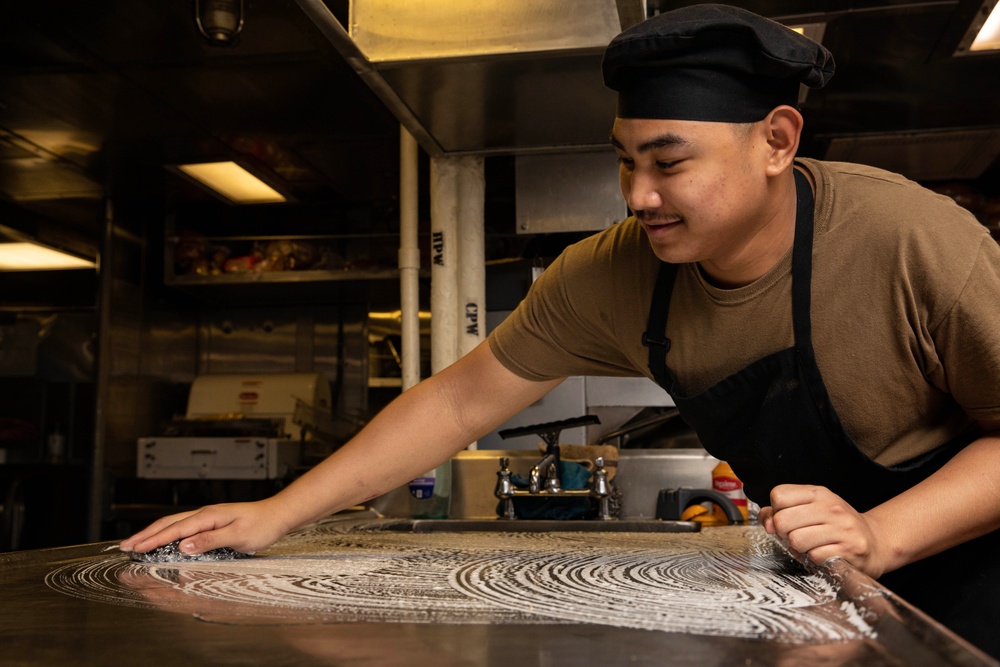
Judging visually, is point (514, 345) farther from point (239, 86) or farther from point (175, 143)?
point (175, 143)

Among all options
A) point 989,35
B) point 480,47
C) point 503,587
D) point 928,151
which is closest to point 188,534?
point 503,587

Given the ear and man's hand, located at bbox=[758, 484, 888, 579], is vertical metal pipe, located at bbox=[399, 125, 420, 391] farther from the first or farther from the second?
man's hand, located at bbox=[758, 484, 888, 579]

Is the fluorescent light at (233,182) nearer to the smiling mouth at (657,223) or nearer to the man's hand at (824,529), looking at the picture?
the smiling mouth at (657,223)

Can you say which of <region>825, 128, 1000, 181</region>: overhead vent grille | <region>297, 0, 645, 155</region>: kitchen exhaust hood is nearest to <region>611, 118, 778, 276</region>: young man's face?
<region>297, 0, 645, 155</region>: kitchen exhaust hood

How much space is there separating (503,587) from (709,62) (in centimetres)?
55

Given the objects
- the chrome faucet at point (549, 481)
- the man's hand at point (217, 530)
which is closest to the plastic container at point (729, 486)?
the chrome faucet at point (549, 481)

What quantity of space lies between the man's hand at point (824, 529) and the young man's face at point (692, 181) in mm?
277

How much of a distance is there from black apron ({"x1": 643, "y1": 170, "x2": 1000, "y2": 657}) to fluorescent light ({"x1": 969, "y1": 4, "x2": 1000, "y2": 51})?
4.07ft

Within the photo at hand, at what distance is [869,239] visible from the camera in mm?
995

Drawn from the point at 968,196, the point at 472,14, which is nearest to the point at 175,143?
the point at 472,14

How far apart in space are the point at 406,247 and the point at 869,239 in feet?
5.22

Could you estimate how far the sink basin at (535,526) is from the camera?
5.67 ft

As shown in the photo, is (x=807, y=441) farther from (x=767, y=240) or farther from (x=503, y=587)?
(x=503, y=587)

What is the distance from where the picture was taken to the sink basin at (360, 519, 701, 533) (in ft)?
5.67
